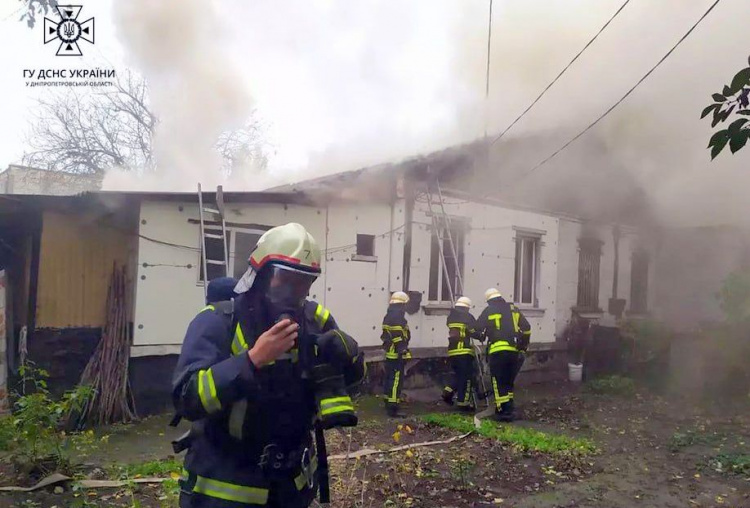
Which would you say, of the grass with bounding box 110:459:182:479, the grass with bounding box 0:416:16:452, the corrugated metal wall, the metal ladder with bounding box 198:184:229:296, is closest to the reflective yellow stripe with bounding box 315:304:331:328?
the grass with bounding box 110:459:182:479

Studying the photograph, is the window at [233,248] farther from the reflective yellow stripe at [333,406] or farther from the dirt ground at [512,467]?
the reflective yellow stripe at [333,406]

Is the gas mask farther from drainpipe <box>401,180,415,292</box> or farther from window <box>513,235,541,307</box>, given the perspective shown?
window <box>513,235,541,307</box>

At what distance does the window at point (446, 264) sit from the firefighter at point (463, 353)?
5.53 feet

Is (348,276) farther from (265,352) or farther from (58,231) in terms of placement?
(265,352)

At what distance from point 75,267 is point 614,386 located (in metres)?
9.60

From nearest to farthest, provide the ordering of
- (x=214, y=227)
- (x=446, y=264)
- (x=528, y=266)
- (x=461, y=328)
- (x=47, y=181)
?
(x=214, y=227) < (x=461, y=328) < (x=446, y=264) < (x=528, y=266) < (x=47, y=181)

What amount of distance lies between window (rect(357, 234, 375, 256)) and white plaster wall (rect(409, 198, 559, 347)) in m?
0.87

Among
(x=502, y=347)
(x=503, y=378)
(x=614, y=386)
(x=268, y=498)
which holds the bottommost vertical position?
(x=614, y=386)

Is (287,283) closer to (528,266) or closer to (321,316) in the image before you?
(321,316)

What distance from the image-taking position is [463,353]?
29.6 feet

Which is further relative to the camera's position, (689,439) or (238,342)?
(689,439)

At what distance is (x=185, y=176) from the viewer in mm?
12719

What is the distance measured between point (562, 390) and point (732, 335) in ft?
11.3

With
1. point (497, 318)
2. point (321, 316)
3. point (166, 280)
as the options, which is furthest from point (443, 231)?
point (321, 316)
